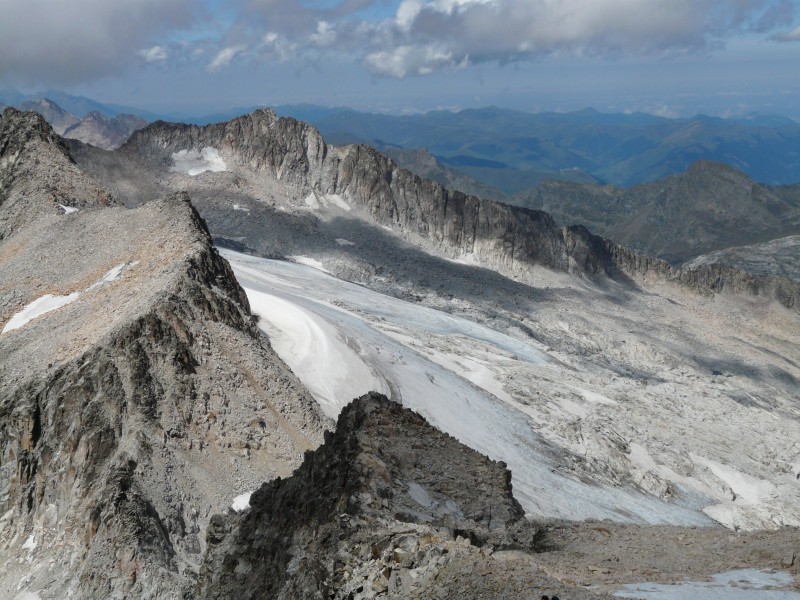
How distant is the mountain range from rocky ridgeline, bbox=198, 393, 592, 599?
0.18ft

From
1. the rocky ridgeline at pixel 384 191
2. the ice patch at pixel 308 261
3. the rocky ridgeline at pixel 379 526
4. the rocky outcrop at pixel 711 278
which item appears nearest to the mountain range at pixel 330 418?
the rocky ridgeline at pixel 379 526

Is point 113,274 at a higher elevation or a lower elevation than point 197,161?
higher

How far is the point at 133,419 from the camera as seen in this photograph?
2333cm

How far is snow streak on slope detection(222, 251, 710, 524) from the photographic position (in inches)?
1576

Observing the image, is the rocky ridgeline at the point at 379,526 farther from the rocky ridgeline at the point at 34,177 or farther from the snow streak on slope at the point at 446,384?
the rocky ridgeline at the point at 34,177

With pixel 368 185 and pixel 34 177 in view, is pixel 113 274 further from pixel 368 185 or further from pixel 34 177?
pixel 368 185

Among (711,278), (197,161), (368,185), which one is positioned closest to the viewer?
(197,161)

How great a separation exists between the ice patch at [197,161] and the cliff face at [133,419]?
81551 millimetres

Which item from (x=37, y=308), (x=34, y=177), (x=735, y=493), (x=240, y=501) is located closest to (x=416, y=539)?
(x=240, y=501)

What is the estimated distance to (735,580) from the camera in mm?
11586

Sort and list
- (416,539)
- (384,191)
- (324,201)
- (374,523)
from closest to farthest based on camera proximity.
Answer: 1. (416,539)
2. (374,523)
3. (324,201)
4. (384,191)

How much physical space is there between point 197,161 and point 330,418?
92202 millimetres

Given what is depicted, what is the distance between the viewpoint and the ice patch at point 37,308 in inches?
1245

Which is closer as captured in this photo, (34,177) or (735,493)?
(34,177)
